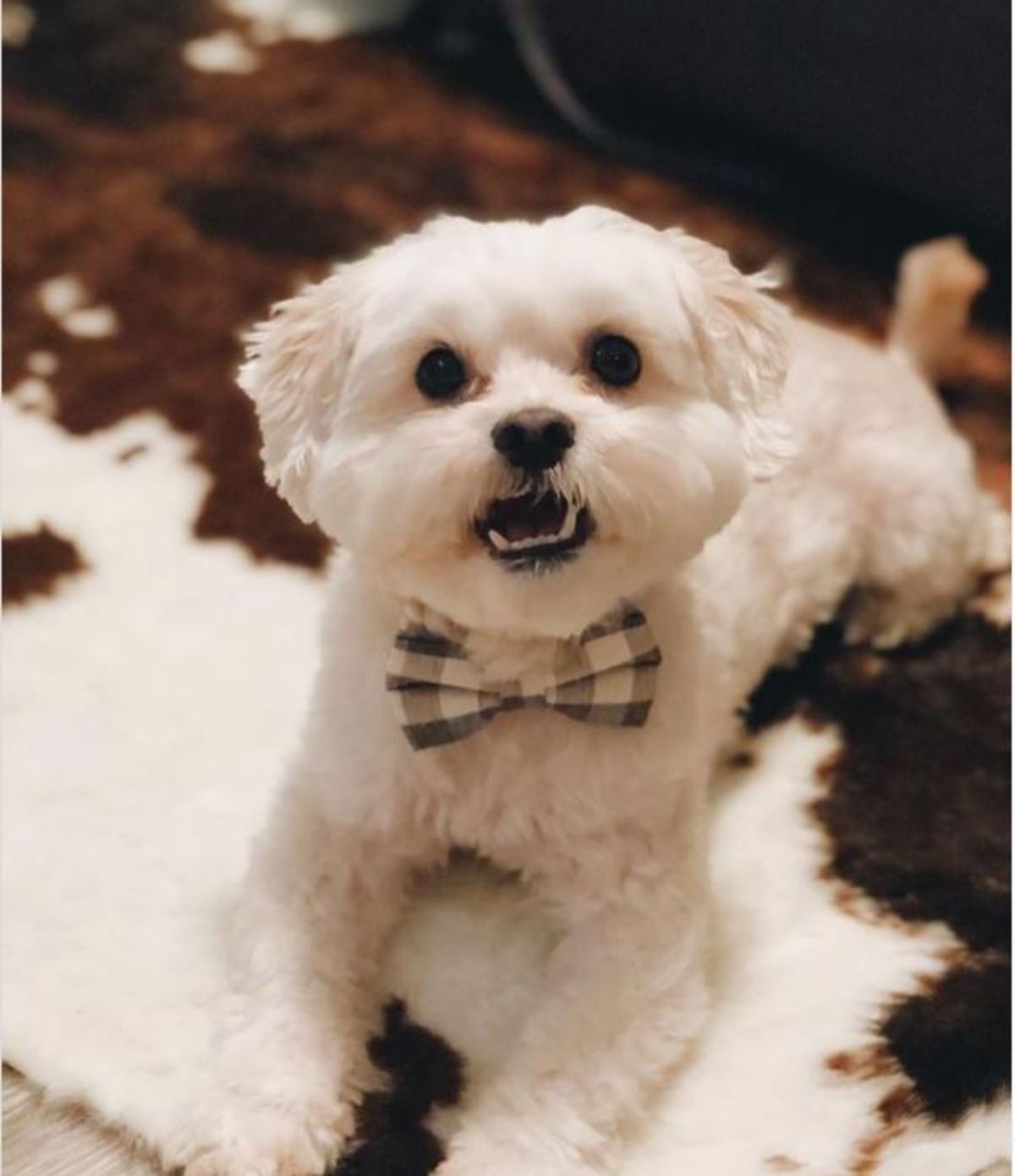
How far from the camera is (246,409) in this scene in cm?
184

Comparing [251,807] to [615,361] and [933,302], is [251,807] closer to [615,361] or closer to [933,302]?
[615,361]

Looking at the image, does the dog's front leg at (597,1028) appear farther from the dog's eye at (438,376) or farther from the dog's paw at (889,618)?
the dog's paw at (889,618)

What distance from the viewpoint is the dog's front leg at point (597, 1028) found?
1.05 meters

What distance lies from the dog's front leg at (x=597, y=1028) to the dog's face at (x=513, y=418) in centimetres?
28

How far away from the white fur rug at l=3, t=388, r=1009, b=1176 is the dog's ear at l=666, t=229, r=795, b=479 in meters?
0.45

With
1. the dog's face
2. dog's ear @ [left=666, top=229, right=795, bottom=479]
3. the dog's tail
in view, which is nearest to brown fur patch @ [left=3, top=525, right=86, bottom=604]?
the dog's face

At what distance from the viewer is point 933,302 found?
1.80 m

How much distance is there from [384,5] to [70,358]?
5.31ft

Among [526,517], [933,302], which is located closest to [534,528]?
[526,517]

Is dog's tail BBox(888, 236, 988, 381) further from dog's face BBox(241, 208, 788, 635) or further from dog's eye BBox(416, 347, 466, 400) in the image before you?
dog's eye BBox(416, 347, 466, 400)

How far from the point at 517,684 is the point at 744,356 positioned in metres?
0.31

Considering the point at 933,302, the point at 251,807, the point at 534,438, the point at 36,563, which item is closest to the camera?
the point at 534,438

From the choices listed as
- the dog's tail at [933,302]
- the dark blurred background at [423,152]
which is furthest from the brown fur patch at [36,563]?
the dog's tail at [933,302]

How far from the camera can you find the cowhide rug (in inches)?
43.8
